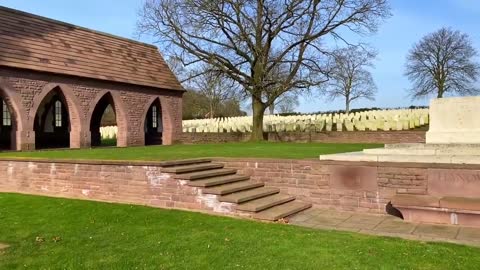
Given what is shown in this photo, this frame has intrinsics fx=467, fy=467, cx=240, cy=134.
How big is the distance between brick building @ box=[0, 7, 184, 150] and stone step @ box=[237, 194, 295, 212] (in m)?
13.9

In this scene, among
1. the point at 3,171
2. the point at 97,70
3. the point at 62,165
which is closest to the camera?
the point at 62,165

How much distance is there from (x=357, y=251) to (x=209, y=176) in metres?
4.59

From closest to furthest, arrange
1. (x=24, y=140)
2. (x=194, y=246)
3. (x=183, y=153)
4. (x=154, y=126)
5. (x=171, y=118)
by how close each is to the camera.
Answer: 1. (x=194, y=246)
2. (x=183, y=153)
3. (x=24, y=140)
4. (x=171, y=118)
5. (x=154, y=126)

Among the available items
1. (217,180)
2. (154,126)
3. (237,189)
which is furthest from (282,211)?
(154,126)

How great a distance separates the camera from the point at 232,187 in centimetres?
977

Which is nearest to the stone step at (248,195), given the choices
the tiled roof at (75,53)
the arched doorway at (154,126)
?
the tiled roof at (75,53)

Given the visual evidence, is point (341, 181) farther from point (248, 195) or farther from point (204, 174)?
point (204, 174)

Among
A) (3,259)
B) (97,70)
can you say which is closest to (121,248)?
(3,259)

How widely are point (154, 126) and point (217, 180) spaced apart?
66.8ft

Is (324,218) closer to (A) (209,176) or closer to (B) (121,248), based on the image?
(A) (209,176)

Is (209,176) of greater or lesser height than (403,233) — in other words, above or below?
above

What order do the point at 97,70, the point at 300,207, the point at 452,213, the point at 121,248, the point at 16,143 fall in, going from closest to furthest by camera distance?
the point at 121,248
the point at 452,213
the point at 300,207
the point at 16,143
the point at 97,70

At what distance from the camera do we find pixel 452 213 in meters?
7.87

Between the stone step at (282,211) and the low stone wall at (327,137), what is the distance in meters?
13.6
